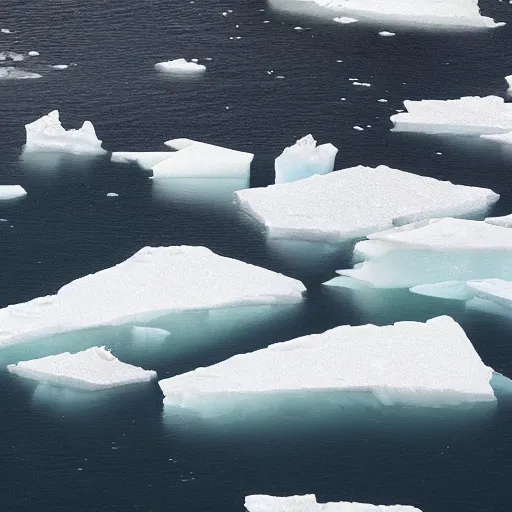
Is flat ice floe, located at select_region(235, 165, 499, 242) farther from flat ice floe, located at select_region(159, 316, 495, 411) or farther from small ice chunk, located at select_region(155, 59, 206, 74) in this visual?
small ice chunk, located at select_region(155, 59, 206, 74)

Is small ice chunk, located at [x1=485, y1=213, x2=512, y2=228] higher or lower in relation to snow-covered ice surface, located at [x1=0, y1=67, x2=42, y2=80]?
higher

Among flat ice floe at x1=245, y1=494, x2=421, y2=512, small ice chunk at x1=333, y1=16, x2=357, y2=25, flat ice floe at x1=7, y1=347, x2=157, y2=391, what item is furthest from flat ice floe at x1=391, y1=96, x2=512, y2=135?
flat ice floe at x1=245, y1=494, x2=421, y2=512

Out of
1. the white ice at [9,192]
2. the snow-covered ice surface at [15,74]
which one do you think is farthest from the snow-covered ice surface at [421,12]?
the white ice at [9,192]

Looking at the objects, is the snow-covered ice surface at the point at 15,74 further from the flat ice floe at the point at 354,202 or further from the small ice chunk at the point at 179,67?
the flat ice floe at the point at 354,202

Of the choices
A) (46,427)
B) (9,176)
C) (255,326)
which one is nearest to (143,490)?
(46,427)

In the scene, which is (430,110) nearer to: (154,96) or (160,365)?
(154,96)

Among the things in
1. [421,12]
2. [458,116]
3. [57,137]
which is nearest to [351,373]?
[57,137]
